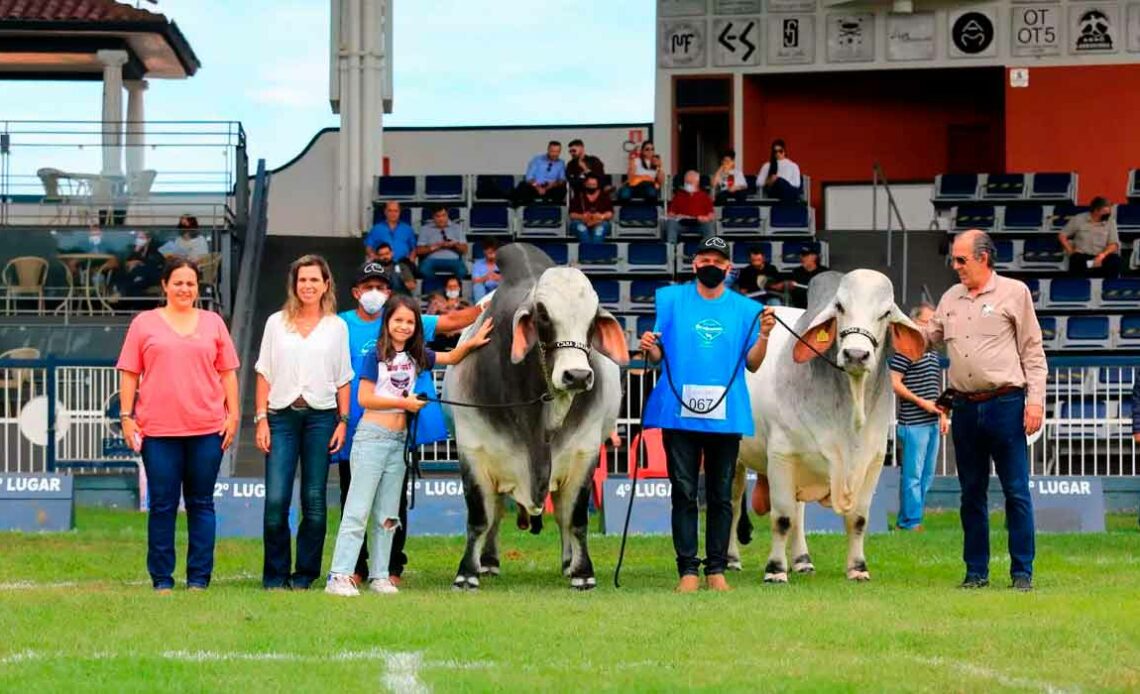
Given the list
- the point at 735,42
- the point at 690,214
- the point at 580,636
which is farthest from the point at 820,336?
the point at 735,42

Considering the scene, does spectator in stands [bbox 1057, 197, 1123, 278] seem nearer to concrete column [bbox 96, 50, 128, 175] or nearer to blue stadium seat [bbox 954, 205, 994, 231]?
blue stadium seat [bbox 954, 205, 994, 231]

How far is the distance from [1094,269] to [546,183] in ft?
26.8

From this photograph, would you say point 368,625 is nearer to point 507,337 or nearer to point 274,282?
point 507,337

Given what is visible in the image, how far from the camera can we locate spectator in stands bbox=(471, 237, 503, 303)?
2809cm

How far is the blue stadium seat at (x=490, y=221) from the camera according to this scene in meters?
31.9

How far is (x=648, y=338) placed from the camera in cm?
1335

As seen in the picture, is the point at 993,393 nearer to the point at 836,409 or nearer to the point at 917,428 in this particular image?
the point at 836,409

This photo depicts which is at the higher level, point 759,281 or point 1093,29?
point 1093,29

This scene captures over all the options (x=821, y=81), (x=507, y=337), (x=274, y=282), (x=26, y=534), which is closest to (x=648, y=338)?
(x=507, y=337)

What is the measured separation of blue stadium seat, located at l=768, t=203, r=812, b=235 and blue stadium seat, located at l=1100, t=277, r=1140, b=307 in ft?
14.9

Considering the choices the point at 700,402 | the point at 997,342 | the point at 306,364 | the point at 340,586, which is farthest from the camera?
the point at 700,402

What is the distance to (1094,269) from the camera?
30.3 m

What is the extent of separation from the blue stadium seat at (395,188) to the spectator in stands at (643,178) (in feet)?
10.6

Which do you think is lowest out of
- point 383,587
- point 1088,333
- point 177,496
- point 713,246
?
point 383,587
